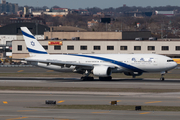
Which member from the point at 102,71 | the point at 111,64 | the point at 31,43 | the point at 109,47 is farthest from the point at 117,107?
the point at 109,47

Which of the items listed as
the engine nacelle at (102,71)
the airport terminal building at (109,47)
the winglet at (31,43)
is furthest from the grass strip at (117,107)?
the airport terminal building at (109,47)

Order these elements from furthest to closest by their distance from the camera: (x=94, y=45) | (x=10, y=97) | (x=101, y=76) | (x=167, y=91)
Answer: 1. (x=94, y=45)
2. (x=101, y=76)
3. (x=167, y=91)
4. (x=10, y=97)

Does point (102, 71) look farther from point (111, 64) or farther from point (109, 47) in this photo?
point (109, 47)

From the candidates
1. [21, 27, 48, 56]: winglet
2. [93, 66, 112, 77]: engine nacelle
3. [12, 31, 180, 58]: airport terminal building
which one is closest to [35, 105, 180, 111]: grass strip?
[93, 66, 112, 77]: engine nacelle

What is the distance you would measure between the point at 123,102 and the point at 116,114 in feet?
20.3

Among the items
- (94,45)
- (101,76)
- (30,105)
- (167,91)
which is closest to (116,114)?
(30,105)

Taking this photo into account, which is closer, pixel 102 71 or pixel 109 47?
pixel 102 71

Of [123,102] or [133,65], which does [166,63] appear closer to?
[133,65]

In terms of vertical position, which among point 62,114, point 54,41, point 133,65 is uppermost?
point 54,41

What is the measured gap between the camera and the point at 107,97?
3638 centimetres

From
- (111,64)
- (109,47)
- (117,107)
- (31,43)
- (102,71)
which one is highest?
(109,47)

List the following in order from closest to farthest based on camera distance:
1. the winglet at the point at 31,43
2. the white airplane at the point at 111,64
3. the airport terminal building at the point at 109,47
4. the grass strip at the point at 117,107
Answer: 1. the grass strip at the point at 117,107
2. the white airplane at the point at 111,64
3. the winglet at the point at 31,43
4. the airport terminal building at the point at 109,47

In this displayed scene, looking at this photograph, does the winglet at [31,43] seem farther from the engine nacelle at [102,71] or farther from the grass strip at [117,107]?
the grass strip at [117,107]

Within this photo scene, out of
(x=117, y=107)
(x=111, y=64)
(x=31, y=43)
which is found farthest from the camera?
(x=31, y=43)
